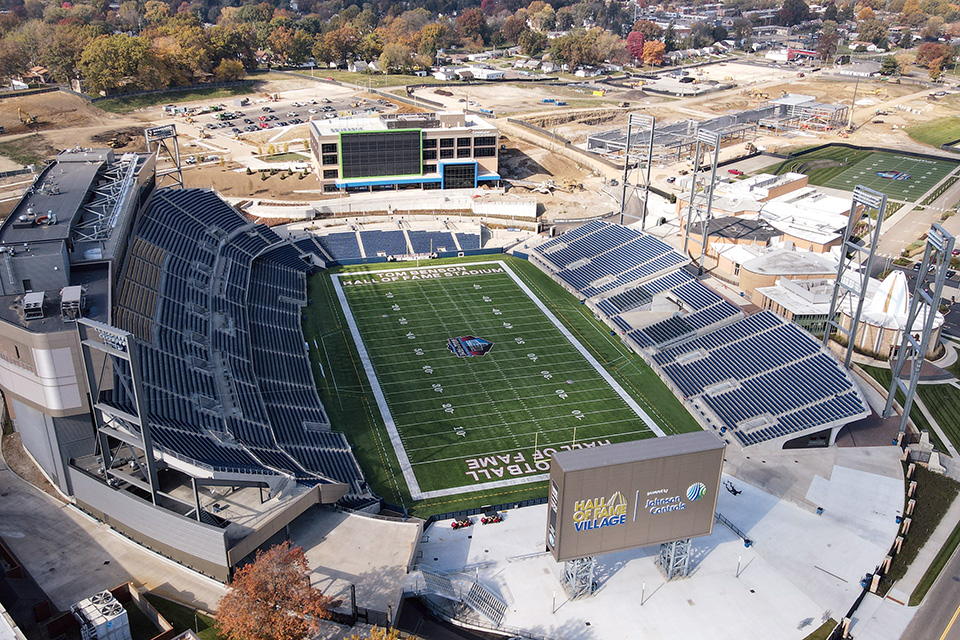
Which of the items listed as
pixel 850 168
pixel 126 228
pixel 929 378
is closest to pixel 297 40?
pixel 850 168

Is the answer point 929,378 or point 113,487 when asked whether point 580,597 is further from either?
point 929,378

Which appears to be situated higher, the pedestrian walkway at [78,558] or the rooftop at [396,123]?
the rooftop at [396,123]

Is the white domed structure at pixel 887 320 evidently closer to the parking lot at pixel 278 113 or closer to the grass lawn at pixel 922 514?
the grass lawn at pixel 922 514

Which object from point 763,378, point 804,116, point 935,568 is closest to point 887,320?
point 763,378

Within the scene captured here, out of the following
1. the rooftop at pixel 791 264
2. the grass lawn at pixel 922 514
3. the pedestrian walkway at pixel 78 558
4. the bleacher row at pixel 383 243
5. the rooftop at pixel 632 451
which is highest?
the rooftop at pixel 632 451

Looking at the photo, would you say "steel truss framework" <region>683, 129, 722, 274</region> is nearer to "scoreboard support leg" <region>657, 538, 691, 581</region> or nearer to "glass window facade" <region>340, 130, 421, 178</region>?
"glass window facade" <region>340, 130, 421, 178</region>

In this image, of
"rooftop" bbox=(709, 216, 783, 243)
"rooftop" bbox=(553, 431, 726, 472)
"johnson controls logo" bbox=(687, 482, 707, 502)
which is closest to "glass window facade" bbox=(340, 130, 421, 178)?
"rooftop" bbox=(709, 216, 783, 243)

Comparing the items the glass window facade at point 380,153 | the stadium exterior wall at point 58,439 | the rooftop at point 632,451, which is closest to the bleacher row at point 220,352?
the stadium exterior wall at point 58,439
